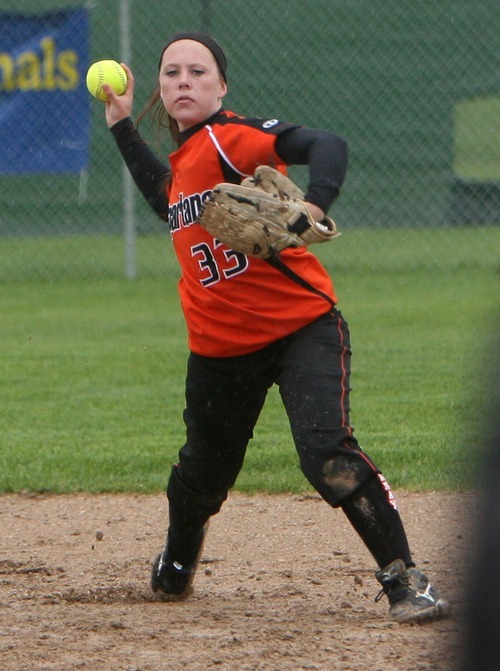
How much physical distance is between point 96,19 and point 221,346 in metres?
9.01

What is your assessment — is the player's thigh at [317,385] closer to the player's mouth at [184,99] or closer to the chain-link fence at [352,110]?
the player's mouth at [184,99]

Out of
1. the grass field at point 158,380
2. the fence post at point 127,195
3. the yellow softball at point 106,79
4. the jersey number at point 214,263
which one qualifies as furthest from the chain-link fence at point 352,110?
the jersey number at point 214,263

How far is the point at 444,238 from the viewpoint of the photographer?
1147cm

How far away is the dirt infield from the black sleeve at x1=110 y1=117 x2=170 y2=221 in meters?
1.10

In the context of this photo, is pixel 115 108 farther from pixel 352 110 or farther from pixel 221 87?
pixel 352 110

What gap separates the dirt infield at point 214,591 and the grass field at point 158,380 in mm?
292

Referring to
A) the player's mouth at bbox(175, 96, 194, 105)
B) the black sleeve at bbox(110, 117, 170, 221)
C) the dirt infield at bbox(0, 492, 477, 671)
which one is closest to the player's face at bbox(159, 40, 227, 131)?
the player's mouth at bbox(175, 96, 194, 105)

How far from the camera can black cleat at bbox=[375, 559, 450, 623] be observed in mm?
2959

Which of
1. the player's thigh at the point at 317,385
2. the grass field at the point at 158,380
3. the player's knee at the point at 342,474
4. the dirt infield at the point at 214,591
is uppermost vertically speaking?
the player's thigh at the point at 317,385

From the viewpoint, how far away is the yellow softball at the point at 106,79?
11.9ft

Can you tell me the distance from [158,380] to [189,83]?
154 inches

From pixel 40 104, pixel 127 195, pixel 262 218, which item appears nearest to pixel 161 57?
pixel 262 218

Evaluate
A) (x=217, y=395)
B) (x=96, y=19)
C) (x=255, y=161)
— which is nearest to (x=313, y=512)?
(x=217, y=395)

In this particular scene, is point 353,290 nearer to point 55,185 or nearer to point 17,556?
point 55,185
